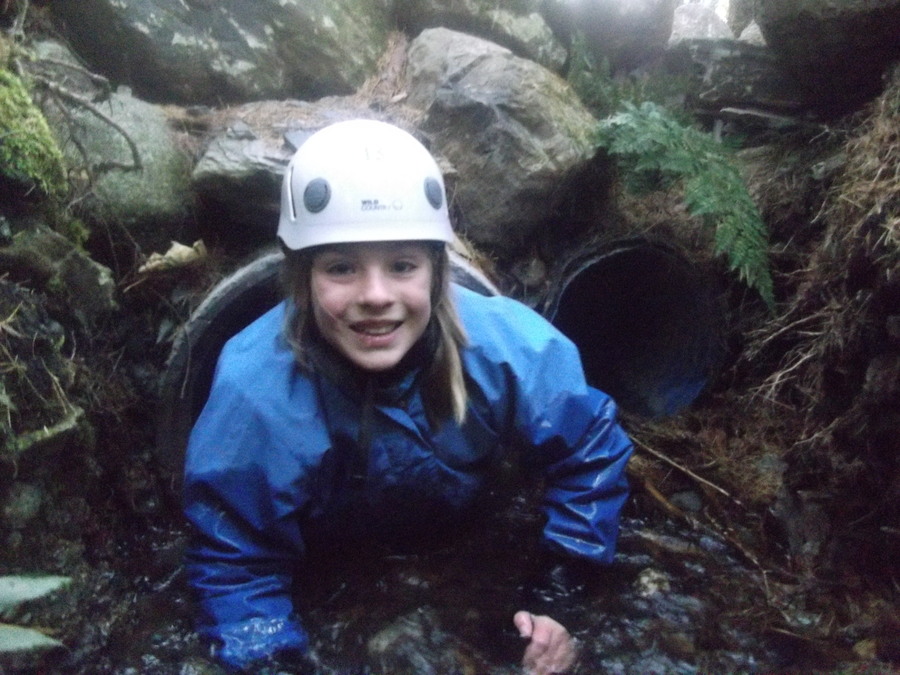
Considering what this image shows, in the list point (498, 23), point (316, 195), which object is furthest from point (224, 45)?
point (316, 195)

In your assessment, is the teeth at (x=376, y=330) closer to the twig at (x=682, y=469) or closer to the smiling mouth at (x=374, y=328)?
the smiling mouth at (x=374, y=328)

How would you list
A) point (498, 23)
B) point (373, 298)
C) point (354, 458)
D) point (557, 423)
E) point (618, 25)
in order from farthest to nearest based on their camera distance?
1. point (618, 25)
2. point (498, 23)
3. point (557, 423)
4. point (354, 458)
5. point (373, 298)

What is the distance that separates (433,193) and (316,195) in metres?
0.39

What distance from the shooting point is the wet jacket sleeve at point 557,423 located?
3.00 metres

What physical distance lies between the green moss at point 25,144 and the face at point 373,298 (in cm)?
115

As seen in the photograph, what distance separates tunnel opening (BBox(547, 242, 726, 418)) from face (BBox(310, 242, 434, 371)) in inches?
67.2

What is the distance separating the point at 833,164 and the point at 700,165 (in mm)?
587

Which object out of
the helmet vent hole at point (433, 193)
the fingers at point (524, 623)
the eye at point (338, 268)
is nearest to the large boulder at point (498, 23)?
the helmet vent hole at point (433, 193)

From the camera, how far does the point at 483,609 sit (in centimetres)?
310

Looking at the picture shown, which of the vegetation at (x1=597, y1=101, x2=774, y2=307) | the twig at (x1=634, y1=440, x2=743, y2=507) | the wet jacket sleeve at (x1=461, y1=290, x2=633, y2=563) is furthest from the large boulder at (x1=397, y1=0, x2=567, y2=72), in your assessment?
the wet jacket sleeve at (x1=461, y1=290, x2=633, y2=563)

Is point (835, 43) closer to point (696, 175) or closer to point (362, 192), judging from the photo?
point (696, 175)

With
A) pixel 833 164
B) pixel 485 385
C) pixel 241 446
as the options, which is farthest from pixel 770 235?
pixel 241 446

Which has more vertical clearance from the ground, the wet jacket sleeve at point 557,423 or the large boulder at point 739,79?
the large boulder at point 739,79

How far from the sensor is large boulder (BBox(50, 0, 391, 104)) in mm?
4352
